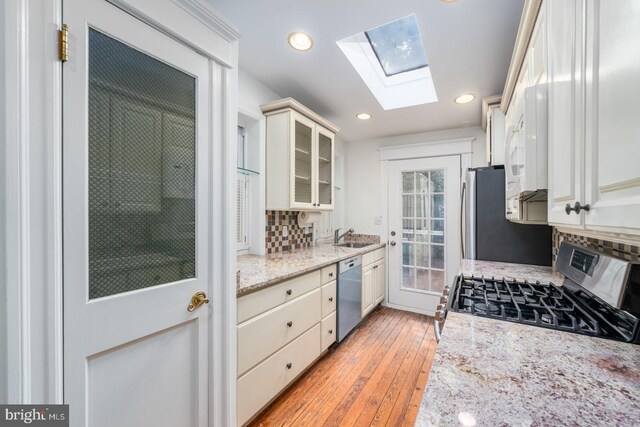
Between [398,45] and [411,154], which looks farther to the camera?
[411,154]

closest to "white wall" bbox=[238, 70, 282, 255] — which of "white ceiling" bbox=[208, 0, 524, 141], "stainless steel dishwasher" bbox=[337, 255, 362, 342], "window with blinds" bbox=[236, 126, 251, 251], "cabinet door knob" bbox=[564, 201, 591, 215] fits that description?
"window with blinds" bbox=[236, 126, 251, 251]

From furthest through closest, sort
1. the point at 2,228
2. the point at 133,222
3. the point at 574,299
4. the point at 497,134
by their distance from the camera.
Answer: the point at 497,134
the point at 574,299
the point at 133,222
the point at 2,228

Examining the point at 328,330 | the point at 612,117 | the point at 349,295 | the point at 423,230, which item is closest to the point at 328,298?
the point at 328,330

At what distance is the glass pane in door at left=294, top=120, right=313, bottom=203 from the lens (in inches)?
101

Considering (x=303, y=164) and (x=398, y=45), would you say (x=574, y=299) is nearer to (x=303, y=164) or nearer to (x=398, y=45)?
(x=398, y=45)

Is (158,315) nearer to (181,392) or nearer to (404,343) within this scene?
(181,392)

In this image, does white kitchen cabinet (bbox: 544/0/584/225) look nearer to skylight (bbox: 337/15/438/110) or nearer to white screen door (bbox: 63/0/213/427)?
skylight (bbox: 337/15/438/110)

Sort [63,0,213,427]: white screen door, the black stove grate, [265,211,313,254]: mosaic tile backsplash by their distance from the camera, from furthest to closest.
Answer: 1. [265,211,313,254]: mosaic tile backsplash
2. the black stove grate
3. [63,0,213,427]: white screen door

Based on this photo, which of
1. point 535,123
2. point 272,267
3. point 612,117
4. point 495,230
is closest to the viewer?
point 612,117

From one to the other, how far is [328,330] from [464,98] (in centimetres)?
243

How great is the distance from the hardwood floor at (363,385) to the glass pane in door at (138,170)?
4.18 feet

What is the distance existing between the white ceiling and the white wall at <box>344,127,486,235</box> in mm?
947

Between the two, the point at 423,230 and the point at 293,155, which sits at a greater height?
the point at 293,155

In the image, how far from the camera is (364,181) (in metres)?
3.89
